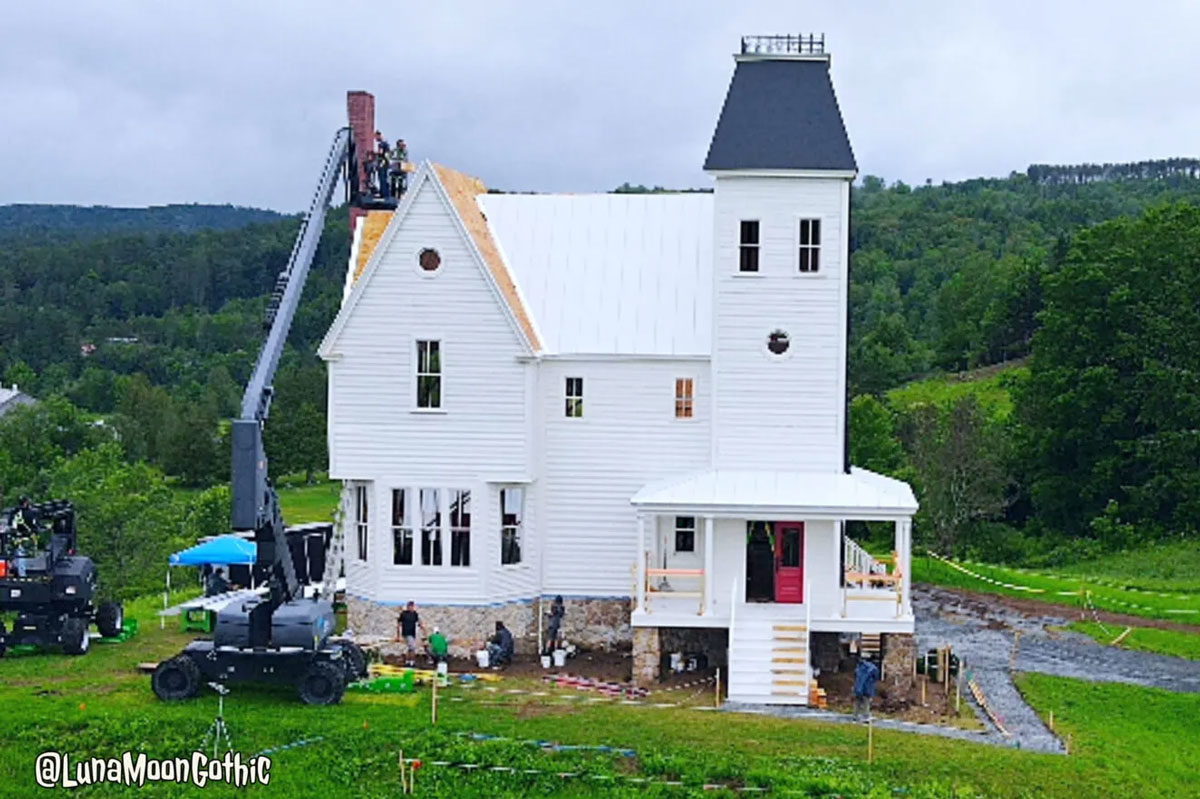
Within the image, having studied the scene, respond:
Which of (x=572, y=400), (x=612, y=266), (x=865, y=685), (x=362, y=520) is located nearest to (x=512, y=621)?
(x=362, y=520)

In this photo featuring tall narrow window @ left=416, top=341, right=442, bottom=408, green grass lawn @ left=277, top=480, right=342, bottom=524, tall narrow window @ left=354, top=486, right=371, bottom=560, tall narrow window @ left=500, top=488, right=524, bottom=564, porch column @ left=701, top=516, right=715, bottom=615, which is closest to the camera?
porch column @ left=701, top=516, right=715, bottom=615

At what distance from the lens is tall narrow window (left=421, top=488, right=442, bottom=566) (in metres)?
30.7

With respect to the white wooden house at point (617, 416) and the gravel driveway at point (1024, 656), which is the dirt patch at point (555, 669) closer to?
the white wooden house at point (617, 416)

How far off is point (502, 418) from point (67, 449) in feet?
230

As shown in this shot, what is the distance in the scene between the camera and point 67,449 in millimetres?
92562

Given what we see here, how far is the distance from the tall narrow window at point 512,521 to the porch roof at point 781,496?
3026mm

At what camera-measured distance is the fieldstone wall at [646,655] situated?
28750mm

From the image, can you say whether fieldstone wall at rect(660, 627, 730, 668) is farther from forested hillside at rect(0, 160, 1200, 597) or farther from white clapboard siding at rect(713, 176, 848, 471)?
forested hillside at rect(0, 160, 1200, 597)

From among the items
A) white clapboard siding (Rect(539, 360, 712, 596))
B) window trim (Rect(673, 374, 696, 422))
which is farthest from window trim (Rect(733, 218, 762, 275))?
window trim (Rect(673, 374, 696, 422))

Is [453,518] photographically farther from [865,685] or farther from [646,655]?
[865,685]

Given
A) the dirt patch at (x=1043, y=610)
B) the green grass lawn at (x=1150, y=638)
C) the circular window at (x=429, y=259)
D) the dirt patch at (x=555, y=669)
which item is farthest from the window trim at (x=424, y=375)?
the green grass lawn at (x=1150, y=638)

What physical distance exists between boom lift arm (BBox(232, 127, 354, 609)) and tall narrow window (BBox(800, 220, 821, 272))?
34.8ft

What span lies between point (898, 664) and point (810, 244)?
906cm

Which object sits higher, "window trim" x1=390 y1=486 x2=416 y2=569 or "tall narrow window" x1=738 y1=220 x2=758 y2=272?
"tall narrow window" x1=738 y1=220 x2=758 y2=272
